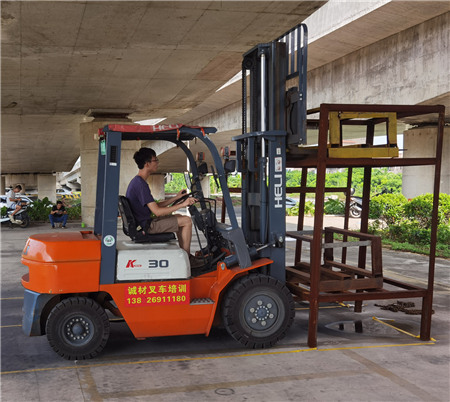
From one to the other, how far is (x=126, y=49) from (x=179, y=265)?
25.5 feet

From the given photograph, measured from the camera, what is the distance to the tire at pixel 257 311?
234 inches

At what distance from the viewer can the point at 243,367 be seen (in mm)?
5492

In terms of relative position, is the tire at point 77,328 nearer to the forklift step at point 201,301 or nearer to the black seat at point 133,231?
the black seat at point 133,231

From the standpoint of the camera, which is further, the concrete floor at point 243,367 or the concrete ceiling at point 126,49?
the concrete ceiling at point 126,49

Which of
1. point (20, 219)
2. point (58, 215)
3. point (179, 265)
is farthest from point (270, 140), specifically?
point (20, 219)

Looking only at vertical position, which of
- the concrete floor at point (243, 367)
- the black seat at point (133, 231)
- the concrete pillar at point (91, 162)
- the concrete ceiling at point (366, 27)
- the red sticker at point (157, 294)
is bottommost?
the concrete floor at point (243, 367)

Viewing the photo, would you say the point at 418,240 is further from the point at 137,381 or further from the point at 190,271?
the point at 137,381

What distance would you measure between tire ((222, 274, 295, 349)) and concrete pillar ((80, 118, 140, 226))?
45.8 feet

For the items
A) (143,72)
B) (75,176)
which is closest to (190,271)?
(143,72)

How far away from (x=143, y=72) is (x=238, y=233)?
31.8 ft

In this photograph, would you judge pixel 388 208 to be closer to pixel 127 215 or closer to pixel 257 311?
pixel 257 311

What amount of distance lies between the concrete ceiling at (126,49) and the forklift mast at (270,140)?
3.41 metres

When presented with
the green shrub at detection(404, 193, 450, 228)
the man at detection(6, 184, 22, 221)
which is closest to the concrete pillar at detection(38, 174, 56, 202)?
the man at detection(6, 184, 22, 221)

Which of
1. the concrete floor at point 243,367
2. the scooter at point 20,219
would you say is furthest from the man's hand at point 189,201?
the scooter at point 20,219
